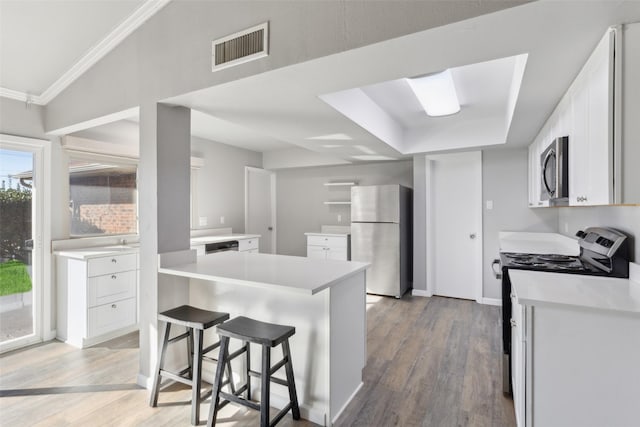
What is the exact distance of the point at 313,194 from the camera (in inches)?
234

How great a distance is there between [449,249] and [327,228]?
2.06 metres

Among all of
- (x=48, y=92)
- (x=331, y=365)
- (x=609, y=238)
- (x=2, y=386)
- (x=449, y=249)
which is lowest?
(x=2, y=386)

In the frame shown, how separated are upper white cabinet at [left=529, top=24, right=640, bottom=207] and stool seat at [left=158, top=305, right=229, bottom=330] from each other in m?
2.14

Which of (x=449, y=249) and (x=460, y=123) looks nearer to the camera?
(x=460, y=123)

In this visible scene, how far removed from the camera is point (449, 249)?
4.64 meters

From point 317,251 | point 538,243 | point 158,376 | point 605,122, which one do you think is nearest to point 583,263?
point 605,122

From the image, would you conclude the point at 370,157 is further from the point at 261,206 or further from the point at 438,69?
the point at 438,69

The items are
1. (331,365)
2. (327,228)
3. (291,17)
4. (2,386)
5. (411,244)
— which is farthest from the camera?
(327,228)

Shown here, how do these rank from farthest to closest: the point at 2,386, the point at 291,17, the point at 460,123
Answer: the point at 460,123, the point at 2,386, the point at 291,17

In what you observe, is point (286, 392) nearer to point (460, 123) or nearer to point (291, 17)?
point (291, 17)

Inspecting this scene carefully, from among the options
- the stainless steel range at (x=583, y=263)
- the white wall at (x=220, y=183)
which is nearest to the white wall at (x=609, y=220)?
the stainless steel range at (x=583, y=263)

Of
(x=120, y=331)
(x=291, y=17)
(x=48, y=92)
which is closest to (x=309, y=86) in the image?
(x=291, y=17)

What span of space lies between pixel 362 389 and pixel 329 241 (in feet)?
10.0

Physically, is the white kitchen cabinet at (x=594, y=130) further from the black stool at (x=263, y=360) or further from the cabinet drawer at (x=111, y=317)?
the cabinet drawer at (x=111, y=317)
